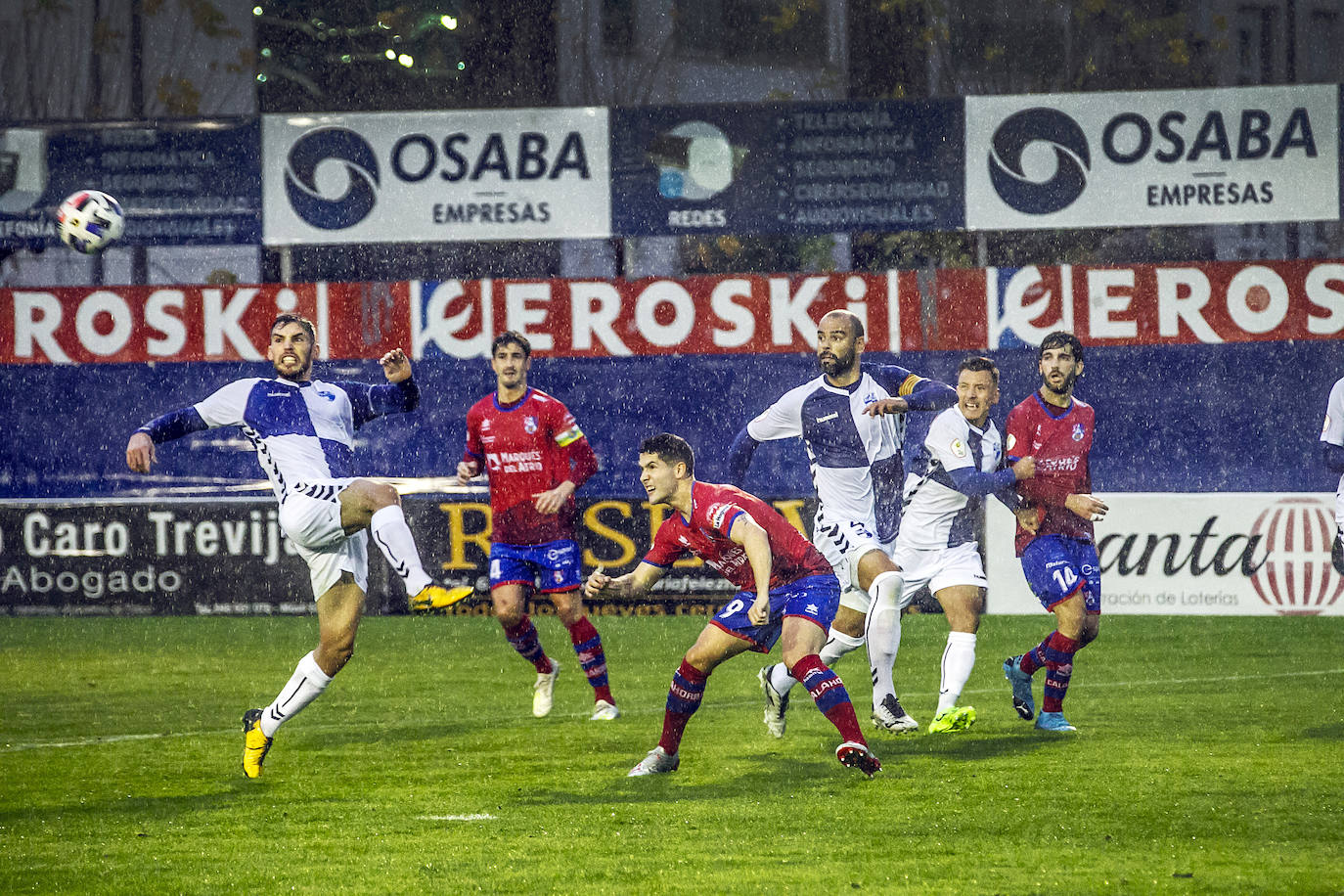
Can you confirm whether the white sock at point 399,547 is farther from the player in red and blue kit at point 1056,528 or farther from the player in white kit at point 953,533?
the player in red and blue kit at point 1056,528

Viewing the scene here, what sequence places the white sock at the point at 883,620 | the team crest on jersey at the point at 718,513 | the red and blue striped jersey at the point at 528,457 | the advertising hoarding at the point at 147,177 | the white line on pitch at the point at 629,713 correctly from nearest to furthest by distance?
1. the team crest on jersey at the point at 718,513
2. the white sock at the point at 883,620
3. the white line on pitch at the point at 629,713
4. the red and blue striped jersey at the point at 528,457
5. the advertising hoarding at the point at 147,177

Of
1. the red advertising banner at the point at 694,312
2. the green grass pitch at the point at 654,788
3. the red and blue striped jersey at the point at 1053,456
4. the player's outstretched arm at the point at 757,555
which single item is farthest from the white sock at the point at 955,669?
the red advertising banner at the point at 694,312

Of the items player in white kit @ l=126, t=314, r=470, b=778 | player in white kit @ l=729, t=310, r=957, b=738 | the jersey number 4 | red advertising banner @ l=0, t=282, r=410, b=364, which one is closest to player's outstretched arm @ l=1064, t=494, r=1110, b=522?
the jersey number 4

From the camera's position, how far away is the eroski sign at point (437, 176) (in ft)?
56.4

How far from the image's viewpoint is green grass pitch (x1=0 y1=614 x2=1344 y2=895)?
243 inches

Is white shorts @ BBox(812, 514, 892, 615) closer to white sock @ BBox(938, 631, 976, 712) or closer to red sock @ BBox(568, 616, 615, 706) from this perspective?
white sock @ BBox(938, 631, 976, 712)

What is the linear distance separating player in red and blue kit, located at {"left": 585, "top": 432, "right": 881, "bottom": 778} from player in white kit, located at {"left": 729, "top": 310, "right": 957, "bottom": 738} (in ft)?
4.04

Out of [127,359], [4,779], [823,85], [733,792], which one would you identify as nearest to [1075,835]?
[733,792]

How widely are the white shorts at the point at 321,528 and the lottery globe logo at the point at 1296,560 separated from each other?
9.46 m

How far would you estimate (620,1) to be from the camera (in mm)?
20391

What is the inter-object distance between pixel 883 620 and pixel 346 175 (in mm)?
9985

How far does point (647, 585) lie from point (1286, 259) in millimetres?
10763

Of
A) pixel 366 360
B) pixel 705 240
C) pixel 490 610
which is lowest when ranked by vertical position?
pixel 490 610

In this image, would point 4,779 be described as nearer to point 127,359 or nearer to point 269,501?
point 269,501
